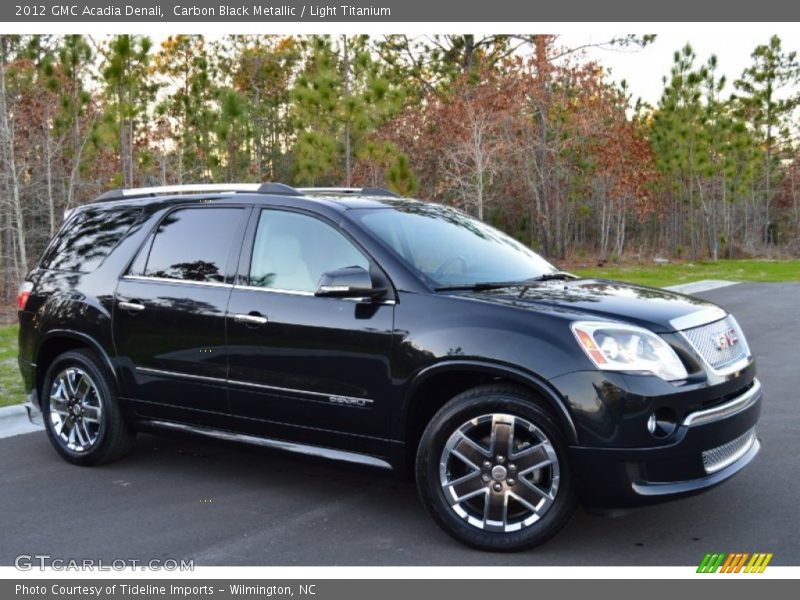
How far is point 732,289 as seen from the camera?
810 inches

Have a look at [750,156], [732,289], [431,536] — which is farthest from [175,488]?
[750,156]

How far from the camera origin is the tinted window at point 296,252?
16.6ft

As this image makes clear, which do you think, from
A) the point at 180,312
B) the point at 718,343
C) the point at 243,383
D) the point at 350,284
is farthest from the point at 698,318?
the point at 180,312

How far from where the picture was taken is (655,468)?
162 inches

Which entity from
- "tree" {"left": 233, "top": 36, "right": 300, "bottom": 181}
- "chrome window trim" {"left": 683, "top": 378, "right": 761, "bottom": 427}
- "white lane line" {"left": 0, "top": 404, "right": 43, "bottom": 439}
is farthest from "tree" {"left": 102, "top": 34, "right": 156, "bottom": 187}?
"tree" {"left": 233, "top": 36, "right": 300, "bottom": 181}

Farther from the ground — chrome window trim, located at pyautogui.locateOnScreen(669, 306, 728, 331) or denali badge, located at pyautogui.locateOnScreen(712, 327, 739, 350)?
chrome window trim, located at pyautogui.locateOnScreen(669, 306, 728, 331)

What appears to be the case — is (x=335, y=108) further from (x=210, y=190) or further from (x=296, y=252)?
(x=296, y=252)

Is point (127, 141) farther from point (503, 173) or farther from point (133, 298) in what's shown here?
point (133, 298)

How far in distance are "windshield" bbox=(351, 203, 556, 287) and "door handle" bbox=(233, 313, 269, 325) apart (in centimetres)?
82

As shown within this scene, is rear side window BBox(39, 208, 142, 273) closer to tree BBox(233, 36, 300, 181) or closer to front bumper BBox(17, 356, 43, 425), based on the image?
front bumper BBox(17, 356, 43, 425)

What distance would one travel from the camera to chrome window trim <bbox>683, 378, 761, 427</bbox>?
418 centimetres

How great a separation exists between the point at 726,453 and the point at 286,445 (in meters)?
2.43

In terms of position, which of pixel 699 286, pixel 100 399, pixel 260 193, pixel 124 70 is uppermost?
pixel 124 70

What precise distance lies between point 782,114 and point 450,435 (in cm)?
4977
